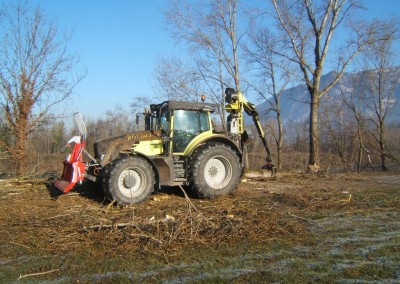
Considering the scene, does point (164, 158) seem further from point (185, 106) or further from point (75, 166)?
point (75, 166)

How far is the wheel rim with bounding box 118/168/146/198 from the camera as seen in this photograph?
28.5 feet

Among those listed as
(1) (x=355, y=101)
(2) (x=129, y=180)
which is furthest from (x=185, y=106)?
(1) (x=355, y=101)

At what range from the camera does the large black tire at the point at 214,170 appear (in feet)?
31.3

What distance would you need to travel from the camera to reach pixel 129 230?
613cm

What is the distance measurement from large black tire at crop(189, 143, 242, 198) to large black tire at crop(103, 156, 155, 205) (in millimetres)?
1122

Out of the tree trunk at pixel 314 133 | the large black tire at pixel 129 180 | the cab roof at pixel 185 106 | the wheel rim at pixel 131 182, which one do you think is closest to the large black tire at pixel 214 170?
the cab roof at pixel 185 106

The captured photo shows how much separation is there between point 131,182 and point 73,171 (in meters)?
1.29

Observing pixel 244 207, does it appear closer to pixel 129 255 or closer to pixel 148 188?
pixel 148 188

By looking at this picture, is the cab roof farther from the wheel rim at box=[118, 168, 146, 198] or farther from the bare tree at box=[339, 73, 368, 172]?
the bare tree at box=[339, 73, 368, 172]

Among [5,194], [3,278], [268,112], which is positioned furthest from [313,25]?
[3,278]

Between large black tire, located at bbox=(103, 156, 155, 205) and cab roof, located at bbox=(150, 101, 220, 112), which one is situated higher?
cab roof, located at bbox=(150, 101, 220, 112)

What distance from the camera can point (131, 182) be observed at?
28.6ft

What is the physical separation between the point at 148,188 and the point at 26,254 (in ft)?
11.8

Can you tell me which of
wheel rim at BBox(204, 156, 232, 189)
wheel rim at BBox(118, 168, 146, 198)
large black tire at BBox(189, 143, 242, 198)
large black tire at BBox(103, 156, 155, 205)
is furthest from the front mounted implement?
wheel rim at BBox(204, 156, 232, 189)
